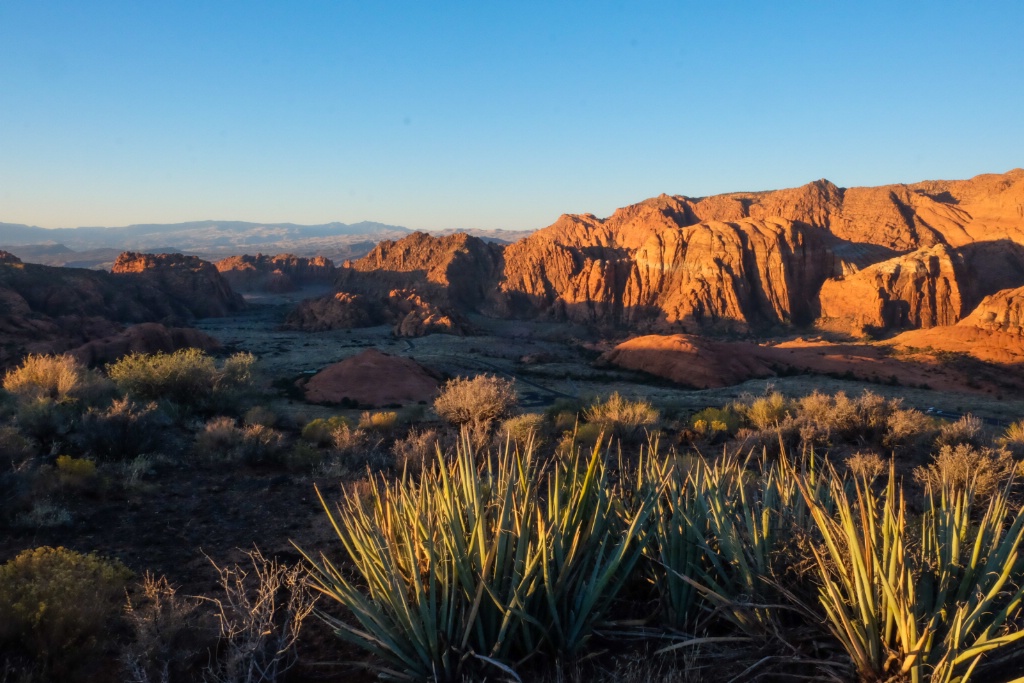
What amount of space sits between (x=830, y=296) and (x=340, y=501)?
50058mm

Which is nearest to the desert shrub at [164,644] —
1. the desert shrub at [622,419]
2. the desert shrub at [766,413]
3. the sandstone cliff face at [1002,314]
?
the desert shrub at [622,419]

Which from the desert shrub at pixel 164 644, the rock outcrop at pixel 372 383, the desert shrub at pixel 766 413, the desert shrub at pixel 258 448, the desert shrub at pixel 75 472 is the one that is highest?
the desert shrub at pixel 164 644

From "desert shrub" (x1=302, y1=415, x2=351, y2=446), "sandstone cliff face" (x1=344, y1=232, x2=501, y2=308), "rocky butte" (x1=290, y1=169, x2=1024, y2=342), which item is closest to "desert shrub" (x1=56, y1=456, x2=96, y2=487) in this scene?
"desert shrub" (x1=302, y1=415, x2=351, y2=446)

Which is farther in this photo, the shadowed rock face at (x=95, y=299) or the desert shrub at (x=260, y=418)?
the shadowed rock face at (x=95, y=299)

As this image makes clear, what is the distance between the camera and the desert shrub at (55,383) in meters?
11.0

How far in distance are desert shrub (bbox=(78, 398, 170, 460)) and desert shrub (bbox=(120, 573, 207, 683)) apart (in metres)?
5.01

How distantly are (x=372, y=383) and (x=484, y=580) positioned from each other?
18.3 metres

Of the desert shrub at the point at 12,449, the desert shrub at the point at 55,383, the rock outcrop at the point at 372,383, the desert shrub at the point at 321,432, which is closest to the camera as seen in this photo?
the desert shrub at the point at 12,449

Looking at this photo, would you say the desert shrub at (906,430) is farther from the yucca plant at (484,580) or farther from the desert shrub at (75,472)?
the desert shrub at (75,472)

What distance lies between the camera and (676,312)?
50656mm

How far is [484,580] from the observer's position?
8.91 feet

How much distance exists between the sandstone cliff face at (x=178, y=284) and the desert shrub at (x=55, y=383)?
1638 inches

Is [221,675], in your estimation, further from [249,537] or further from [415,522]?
[249,537]

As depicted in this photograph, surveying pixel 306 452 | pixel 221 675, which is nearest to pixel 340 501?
pixel 306 452
